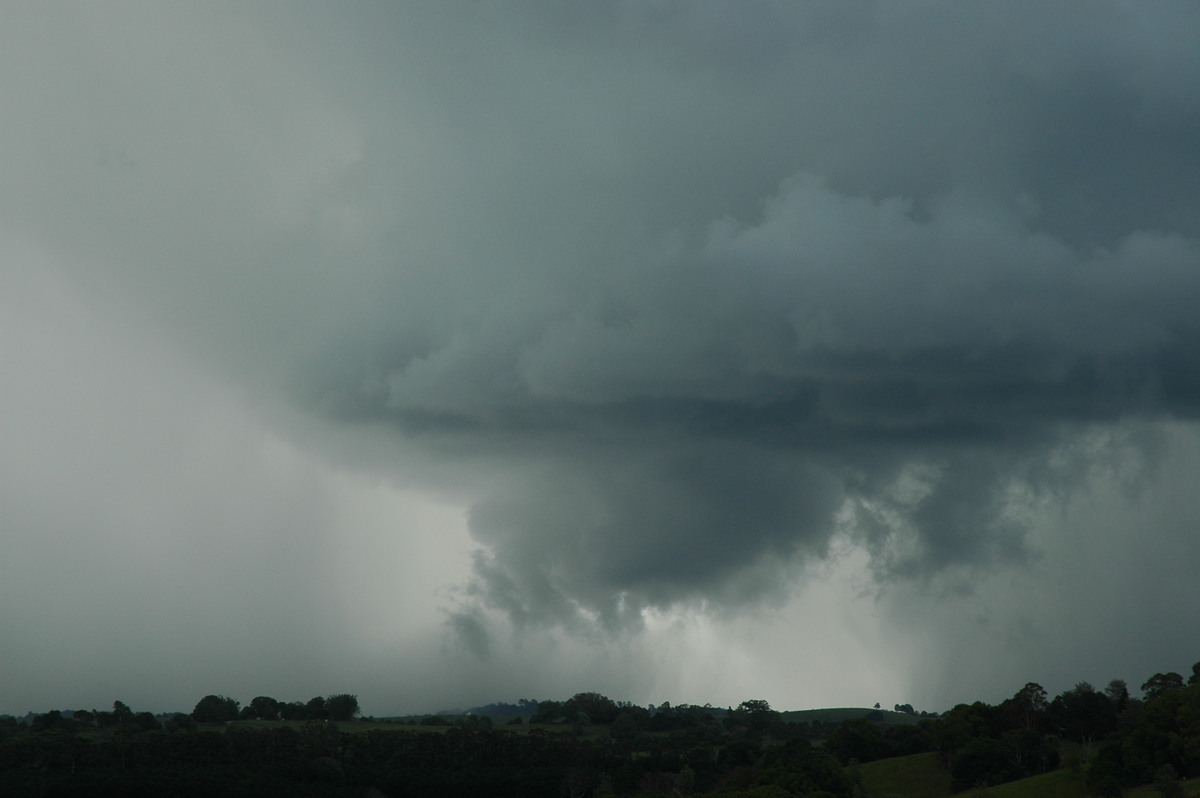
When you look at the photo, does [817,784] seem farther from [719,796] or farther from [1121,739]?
[1121,739]

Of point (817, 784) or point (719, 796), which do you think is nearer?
point (719, 796)

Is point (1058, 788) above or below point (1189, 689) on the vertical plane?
below

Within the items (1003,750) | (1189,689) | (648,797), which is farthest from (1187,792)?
(648,797)

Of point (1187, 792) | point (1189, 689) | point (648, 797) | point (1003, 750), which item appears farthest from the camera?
point (1003, 750)

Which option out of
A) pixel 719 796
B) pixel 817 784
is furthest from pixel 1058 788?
pixel 719 796

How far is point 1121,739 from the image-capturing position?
179 metres

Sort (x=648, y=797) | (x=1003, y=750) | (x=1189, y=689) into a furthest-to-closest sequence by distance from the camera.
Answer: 1. (x=1003, y=750)
2. (x=1189, y=689)
3. (x=648, y=797)

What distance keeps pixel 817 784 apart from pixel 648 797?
98.3 ft

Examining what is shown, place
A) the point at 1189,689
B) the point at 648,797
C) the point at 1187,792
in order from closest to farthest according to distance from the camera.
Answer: the point at 1187,792, the point at 648,797, the point at 1189,689

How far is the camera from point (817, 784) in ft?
580

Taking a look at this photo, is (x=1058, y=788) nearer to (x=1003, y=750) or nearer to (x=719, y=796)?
(x=1003, y=750)

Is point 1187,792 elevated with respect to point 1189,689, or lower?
lower

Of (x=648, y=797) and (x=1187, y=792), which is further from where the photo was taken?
(x=648, y=797)

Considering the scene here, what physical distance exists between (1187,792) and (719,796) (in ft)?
197
